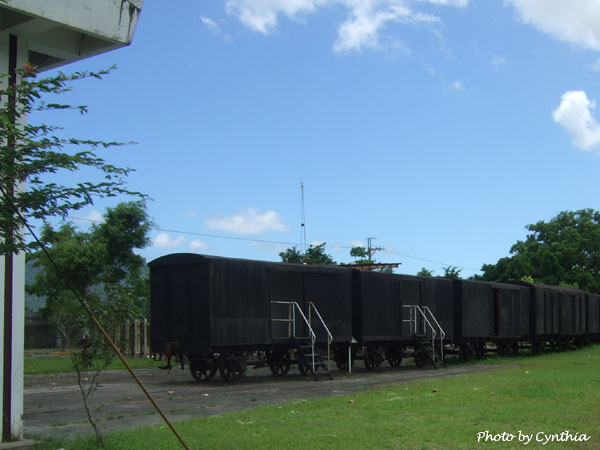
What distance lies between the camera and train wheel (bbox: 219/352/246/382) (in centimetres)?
1722

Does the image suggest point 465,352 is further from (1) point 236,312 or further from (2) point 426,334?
(1) point 236,312

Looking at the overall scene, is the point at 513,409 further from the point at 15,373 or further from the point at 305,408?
the point at 15,373

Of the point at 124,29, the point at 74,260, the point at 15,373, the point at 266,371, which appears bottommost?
the point at 266,371

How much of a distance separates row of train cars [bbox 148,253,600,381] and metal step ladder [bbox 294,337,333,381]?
3 centimetres

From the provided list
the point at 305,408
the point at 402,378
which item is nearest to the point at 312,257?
the point at 402,378

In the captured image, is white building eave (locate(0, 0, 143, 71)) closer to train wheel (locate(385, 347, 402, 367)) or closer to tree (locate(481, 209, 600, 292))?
train wheel (locate(385, 347, 402, 367))

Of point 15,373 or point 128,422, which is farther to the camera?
point 128,422

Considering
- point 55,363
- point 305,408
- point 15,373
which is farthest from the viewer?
point 55,363

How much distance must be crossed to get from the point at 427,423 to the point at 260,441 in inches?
98.8

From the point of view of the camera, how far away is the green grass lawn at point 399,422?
26.2 ft

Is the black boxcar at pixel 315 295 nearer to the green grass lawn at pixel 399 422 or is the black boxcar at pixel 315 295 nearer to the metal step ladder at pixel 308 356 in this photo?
the metal step ladder at pixel 308 356

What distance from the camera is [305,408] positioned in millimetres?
11250

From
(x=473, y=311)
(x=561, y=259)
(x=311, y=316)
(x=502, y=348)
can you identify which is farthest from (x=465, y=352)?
(x=561, y=259)

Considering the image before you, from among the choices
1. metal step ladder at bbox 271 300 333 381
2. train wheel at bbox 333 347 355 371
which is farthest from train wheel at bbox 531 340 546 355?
metal step ladder at bbox 271 300 333 381
